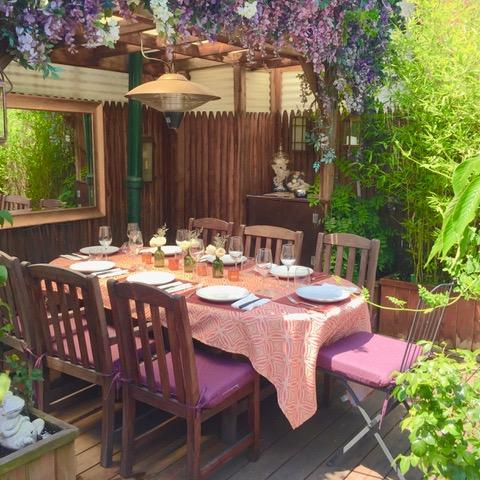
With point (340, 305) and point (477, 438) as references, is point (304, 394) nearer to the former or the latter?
point (340, 305)

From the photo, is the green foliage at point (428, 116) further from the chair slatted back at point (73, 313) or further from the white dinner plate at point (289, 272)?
the chair slatted back at point (73, 313)

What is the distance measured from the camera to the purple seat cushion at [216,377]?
243 cm

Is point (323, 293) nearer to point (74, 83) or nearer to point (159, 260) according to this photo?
point (159, 260)

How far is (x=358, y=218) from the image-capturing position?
4.68 meters

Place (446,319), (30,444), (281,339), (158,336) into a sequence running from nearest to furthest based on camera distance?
(30,444)
(158,336)
(281,339)
(446,319)

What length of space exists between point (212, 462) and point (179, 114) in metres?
2.07

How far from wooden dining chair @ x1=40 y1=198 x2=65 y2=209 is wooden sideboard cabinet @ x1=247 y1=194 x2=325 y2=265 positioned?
1.98 metres

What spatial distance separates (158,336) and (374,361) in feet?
3.50

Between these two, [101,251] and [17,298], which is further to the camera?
[101,251]

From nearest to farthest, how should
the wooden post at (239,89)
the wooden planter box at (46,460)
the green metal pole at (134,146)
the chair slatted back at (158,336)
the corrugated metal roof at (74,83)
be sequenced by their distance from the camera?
the wooden planter box at (46,460) → the chair slatted back at (158,336) → the corrugated metal roof at (74,83) → the green metal pole at (134,146) → the wooden post at (239,89)

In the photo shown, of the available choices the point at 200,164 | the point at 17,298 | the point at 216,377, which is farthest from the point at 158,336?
the point at 200,164

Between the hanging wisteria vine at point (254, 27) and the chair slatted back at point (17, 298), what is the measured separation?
3.57 feet

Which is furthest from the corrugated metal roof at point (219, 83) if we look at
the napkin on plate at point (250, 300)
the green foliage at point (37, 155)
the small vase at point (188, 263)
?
the napkin on plate at point (250, 300)

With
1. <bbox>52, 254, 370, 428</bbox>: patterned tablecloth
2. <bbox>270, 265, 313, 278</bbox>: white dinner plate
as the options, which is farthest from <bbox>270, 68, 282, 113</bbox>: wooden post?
<bbox>52, 254, 370, 428</bbox>: patterned tablecloth
